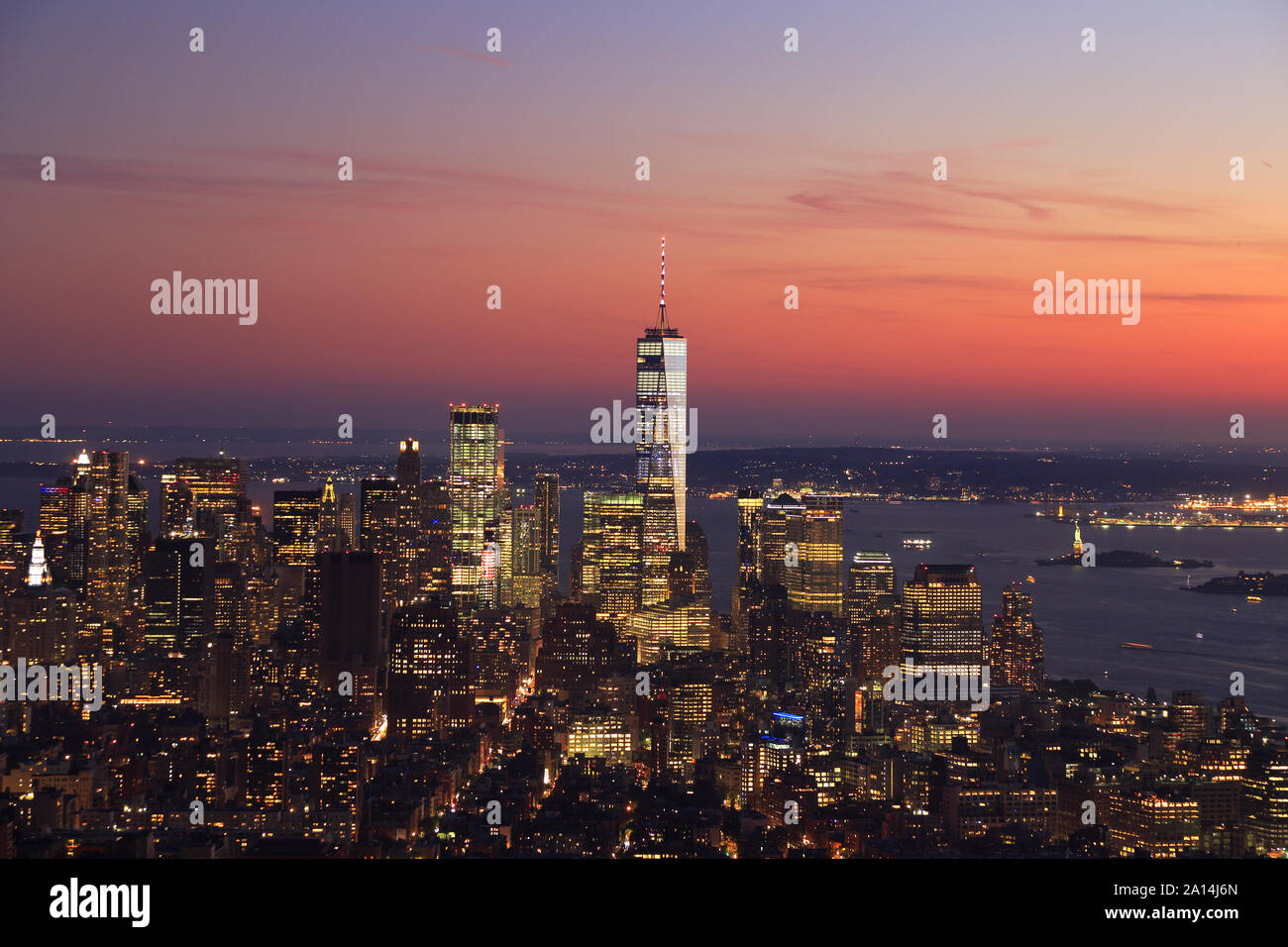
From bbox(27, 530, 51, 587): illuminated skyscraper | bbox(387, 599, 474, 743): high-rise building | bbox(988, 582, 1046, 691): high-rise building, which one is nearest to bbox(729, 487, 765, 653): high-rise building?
→ bbox(988, 582, 1046, 691): high-rise building

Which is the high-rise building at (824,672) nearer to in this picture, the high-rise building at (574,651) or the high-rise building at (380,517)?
the high-rise building at (574,651)

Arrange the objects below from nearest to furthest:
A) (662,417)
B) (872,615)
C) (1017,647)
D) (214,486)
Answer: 1. (1017,647)
2. (872,615)
3. (214,486)
4. (662,417)

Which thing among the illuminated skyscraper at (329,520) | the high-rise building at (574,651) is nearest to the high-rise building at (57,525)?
the illuminated skyscraper at (329,520)

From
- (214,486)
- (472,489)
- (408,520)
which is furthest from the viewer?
(472,489)

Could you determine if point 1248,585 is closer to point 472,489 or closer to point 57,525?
point 472,489

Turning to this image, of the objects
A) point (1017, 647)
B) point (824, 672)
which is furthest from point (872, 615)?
point (1017, 647)
